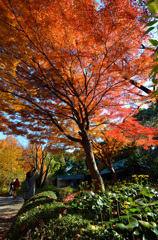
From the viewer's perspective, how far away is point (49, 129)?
767cm

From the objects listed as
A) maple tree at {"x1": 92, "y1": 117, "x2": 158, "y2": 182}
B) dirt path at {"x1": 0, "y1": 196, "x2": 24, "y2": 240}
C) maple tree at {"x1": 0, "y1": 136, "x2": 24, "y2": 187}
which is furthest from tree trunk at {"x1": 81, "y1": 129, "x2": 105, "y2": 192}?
maple tree at {"x1": 0, "y1": 136, "x2": 24, "y2": 187}

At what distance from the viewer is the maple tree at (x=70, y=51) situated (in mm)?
3682

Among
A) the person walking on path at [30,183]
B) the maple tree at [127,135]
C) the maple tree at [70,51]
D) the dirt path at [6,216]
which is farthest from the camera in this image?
the maple tree at [127,135]

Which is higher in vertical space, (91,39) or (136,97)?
(91,39)

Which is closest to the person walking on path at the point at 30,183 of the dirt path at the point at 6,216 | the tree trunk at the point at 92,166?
the dirt path at the point at 6,216

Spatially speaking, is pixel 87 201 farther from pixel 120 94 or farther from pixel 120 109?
pixel 120 109

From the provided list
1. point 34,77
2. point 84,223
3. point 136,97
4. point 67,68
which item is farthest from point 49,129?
point 84,223

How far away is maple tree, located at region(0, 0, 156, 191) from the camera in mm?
3682

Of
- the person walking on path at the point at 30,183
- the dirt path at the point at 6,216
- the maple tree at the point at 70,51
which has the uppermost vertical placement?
the maple tree at the point at 70,51

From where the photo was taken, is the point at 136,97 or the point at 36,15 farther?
the point at 136,97

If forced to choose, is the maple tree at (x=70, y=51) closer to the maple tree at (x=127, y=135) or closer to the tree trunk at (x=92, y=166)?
the tree trunk at (x=92, y=166)

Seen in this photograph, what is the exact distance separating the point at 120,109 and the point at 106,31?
3.90 metres

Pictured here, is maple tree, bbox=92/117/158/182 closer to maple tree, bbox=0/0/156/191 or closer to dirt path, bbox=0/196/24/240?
maple tree, bbox=0/0/156/191

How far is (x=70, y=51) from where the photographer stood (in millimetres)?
4559
